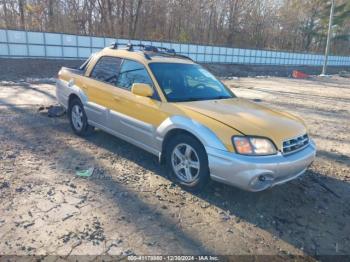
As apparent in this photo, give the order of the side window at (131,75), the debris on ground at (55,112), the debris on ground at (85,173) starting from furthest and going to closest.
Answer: the debris on ground at (55,112) < the side window at (131,75) < the debris on ground at (85,173)

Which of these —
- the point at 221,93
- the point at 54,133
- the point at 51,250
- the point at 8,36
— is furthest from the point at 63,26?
the point at 51,250

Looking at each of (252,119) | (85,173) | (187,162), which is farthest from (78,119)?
(252,119)

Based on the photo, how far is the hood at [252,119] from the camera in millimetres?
3477

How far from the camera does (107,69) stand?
5109mm

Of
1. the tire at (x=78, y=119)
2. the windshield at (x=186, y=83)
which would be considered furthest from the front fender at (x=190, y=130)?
the tire at (x=78, y=119)

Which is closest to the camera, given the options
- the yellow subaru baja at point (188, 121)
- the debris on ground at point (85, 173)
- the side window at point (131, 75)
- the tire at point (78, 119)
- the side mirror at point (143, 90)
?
the yellow subaru baja at point (188, 121)

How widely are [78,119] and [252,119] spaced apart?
11.0ft

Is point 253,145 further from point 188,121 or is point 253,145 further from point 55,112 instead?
point 55,112

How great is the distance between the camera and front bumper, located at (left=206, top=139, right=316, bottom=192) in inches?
128

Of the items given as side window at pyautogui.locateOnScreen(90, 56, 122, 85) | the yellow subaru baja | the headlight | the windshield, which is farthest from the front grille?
side window at pyautogui.locateOnScreen(90, 56, 122, 85)

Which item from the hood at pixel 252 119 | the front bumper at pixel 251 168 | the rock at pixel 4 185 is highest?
the hood at pixel 252 119

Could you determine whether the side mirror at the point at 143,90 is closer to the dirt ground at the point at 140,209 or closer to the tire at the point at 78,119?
the dirt ground at the point at 140,209

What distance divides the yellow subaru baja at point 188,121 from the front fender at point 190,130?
11mm

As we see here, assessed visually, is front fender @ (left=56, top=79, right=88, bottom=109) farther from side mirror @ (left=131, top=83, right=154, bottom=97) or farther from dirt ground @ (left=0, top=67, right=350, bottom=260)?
side mirror @ (left=131, top=83, right=154, bottom=97)
